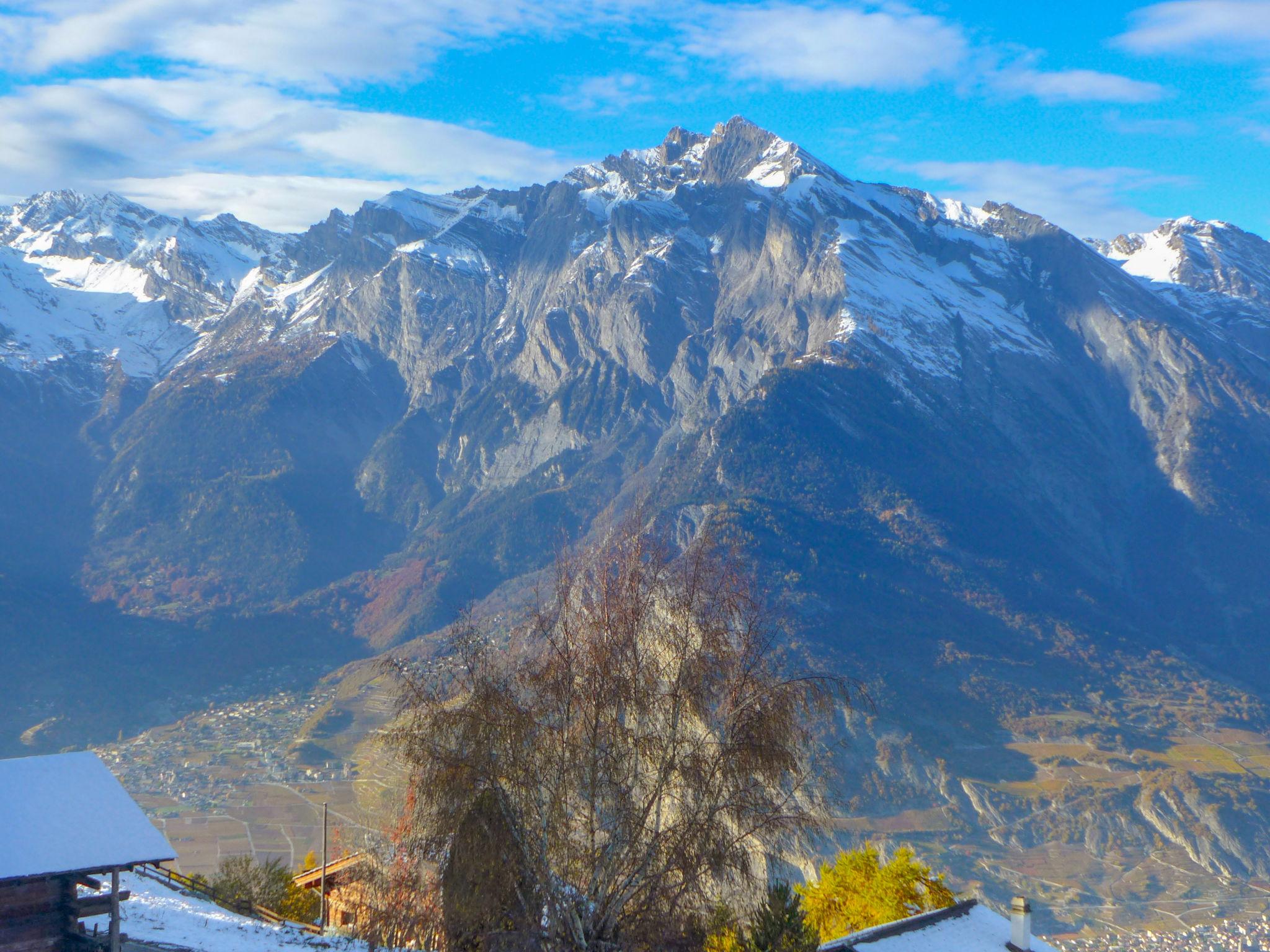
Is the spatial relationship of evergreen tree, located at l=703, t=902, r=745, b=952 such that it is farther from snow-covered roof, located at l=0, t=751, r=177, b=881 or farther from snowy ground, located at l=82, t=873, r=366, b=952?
snow-covered roof, located at l=0, t=751, r=177, b=881

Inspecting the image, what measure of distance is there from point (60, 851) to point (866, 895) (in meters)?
26.2

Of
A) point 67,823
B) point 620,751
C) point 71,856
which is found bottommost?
point 71,856

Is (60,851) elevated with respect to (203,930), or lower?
elevated

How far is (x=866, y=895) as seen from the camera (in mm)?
38906

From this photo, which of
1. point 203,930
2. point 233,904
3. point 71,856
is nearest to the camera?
point 71,856

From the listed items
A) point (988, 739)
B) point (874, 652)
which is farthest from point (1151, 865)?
point (874, 652)

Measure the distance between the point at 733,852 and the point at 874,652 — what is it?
182 m

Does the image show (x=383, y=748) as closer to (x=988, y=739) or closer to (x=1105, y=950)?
(x=1105, y=950)

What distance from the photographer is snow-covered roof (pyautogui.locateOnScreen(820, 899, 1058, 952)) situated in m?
27.4

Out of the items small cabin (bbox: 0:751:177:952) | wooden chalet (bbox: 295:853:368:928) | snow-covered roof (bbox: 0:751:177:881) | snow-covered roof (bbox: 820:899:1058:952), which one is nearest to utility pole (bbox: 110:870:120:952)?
small cabin (bbox: 0:751:177:952)

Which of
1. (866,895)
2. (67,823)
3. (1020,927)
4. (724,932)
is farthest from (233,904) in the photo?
(1020,927)

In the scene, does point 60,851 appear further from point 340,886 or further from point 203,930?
point 340,886

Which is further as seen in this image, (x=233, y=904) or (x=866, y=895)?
(x=866, y=895)

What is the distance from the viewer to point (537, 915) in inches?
859
